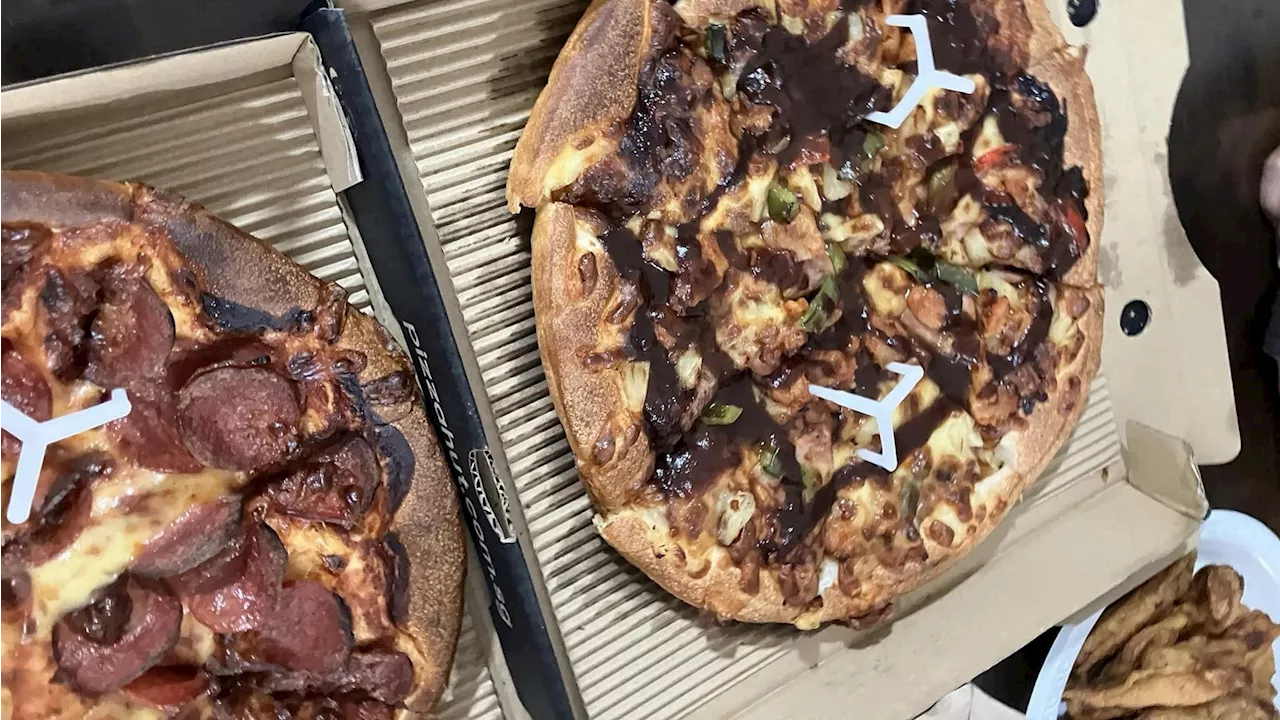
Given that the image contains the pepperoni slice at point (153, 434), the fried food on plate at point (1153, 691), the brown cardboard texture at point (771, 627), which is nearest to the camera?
the pepperoni slice at point (153, 434)

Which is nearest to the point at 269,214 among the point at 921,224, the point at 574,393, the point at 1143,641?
the point at 574,393

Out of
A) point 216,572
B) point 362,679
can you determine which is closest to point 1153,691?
point 362,679

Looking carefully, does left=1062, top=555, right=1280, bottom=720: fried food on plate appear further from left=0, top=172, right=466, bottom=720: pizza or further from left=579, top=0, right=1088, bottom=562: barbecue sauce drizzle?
left=0, top=172, right=466, bottom=720: pizza

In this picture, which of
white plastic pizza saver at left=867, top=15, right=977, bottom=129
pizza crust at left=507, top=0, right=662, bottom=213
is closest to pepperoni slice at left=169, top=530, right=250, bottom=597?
pizza crust at left=507, top=0, right=662, bottom=213

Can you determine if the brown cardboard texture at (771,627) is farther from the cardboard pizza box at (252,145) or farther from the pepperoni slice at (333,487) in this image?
the pepperoni slice at (333,487)

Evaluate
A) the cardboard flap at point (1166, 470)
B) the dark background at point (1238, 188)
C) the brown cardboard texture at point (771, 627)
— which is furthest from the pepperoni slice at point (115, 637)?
the dark background at point (1238, 188)
